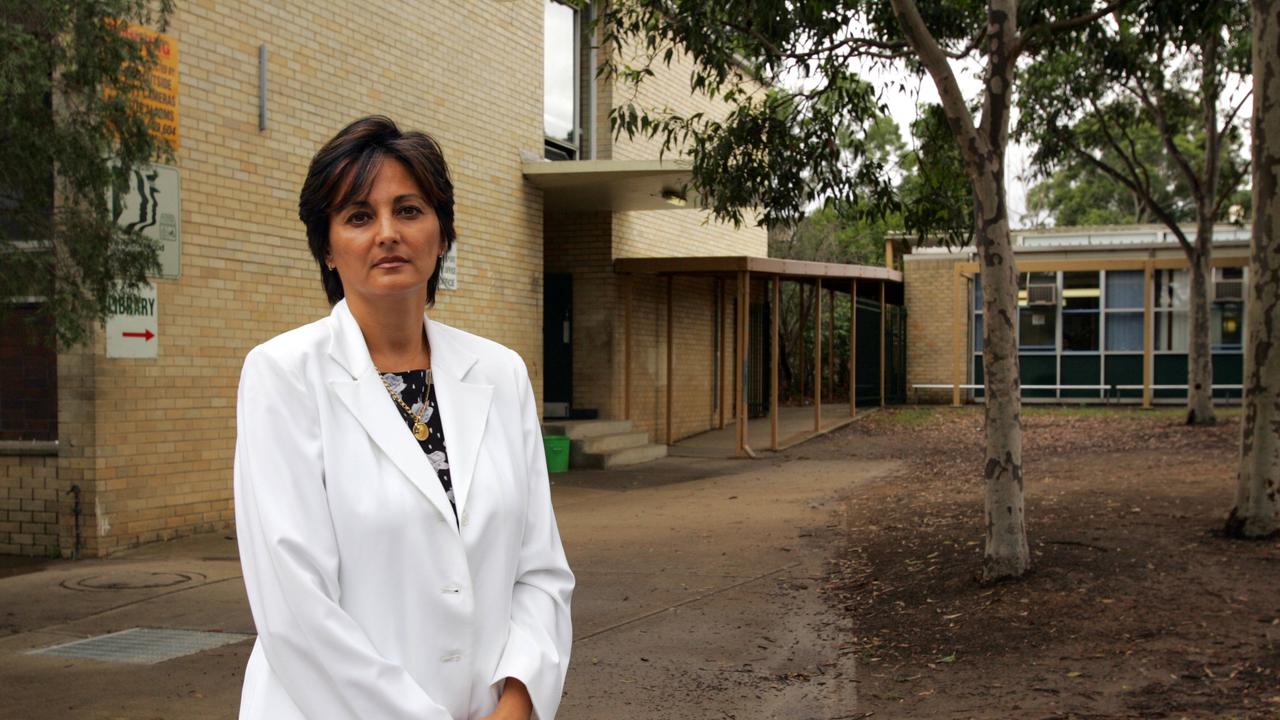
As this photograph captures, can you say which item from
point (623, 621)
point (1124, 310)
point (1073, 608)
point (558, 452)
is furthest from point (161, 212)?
point (1124, 310)

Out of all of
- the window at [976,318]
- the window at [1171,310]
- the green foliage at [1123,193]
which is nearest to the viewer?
the window at [1171,310]

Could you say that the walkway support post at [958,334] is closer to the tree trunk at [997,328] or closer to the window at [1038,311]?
the window at [1038,311]

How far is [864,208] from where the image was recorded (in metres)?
10.4

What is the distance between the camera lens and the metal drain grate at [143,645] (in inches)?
249

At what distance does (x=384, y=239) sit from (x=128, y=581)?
708 cm

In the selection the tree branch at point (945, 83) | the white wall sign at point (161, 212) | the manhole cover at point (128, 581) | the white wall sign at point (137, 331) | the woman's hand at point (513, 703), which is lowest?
the manhole cover at point (128, 581)

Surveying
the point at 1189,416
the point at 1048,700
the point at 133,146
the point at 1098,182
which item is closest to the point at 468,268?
the point at 133,146

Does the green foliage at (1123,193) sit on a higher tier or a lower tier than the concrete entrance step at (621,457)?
higher

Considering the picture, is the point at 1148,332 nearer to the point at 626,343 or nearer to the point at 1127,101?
the point at 1127,101

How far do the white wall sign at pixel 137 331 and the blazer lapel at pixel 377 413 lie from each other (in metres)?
7.45

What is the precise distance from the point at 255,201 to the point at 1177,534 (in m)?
8.12

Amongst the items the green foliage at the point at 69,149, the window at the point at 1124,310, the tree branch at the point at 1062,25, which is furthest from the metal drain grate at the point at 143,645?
the window at the point at 1124,310

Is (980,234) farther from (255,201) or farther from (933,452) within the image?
(933,452)

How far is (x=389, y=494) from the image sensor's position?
1.95 m
